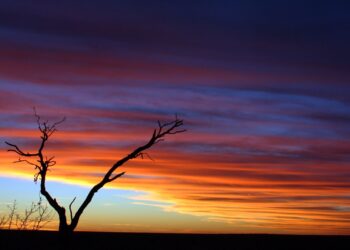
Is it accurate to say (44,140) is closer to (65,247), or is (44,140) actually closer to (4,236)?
(65,247)

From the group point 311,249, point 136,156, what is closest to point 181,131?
point 136,156

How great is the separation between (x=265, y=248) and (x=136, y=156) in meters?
20.2

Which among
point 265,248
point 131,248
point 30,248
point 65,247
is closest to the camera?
point 65,247

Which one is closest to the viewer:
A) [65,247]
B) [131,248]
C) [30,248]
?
[65,247]

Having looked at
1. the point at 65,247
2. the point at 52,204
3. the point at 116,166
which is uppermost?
the point at 116,166

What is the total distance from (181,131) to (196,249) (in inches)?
604

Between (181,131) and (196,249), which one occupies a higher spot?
(181,131)

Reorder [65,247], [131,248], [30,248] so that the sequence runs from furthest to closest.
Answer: [131,248]
[30,248]
[65,247]

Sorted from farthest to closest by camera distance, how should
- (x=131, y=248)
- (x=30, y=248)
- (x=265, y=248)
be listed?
(x=265, y=248), (x=131, y=248), (x=30, y=248)

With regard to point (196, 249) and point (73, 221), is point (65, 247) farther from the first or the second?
point (196, 249)

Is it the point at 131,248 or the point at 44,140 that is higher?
the point at 44,140

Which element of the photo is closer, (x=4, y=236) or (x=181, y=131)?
(x=181, y=131)

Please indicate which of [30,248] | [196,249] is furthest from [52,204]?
[196,249]

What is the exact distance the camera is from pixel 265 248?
4484 cm
